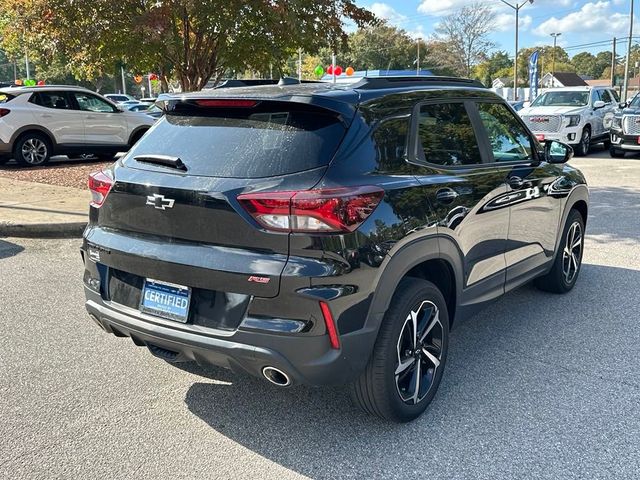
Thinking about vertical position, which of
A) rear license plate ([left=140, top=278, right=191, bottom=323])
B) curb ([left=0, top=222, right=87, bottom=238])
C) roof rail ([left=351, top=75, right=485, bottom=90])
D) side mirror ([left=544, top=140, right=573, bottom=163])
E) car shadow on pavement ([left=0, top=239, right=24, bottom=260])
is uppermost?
roof rail ([left=351, top=75, right=485, bottom=90])

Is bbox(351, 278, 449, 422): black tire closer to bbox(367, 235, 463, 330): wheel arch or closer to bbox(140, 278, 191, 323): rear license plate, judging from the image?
bbox(367, 235, 463, 330): wheel arch

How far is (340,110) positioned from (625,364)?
2.59m

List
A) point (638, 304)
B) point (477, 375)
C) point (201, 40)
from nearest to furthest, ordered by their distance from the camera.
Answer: point (477, 375) → point (638, 304) → point (201, 40)

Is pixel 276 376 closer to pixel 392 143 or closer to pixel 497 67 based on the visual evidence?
pixel 392 143

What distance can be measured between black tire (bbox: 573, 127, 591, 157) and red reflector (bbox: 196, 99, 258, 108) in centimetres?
1570

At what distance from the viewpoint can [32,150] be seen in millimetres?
13258

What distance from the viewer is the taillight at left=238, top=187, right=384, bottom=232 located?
2.72m

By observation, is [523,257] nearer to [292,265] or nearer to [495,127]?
[495,127]

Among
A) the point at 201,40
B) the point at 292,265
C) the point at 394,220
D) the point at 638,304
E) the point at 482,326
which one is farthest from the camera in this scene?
the point at 201,40

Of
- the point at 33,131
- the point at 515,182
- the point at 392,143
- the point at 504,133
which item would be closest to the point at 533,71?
the point at 33,131

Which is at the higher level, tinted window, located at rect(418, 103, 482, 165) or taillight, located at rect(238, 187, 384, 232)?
tinted window, located at rect(418, 103, 482, 165)

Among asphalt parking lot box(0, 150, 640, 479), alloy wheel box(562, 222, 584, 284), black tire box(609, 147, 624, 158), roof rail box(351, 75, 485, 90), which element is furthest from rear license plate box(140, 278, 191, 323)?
black tire box(609, 147, 624, 158)

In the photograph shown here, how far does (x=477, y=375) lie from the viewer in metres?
3.85

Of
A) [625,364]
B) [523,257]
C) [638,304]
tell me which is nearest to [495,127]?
[523,257]
